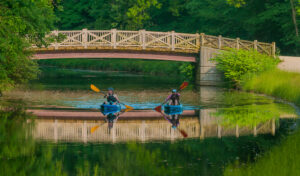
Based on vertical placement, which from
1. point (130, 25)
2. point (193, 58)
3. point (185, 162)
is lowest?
point (185, 162)

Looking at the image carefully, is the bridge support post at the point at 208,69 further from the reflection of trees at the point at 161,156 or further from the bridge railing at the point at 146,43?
the reflection of trees at the point at 161,156

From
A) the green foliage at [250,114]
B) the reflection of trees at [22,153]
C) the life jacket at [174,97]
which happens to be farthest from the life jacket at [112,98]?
the reflection of trees at [22,153]

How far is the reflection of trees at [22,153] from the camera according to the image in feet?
39.3

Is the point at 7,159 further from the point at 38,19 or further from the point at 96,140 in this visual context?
the point at 38,19

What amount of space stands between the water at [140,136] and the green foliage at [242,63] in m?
5.65

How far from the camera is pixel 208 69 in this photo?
1535 inches

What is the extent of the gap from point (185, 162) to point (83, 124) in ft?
23.9

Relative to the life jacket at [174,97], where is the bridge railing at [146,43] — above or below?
above

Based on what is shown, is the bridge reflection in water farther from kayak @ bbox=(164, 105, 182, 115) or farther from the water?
kayak @ bbox=(164, 105, 182, 115)

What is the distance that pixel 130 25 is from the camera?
5981 centimetres

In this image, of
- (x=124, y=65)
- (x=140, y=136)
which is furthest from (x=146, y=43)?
(x=140, y=136)

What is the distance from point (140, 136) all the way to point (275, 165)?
226 inches

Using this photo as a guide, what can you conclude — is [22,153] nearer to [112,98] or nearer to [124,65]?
[112,98]

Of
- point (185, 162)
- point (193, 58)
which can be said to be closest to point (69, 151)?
point (185, 162)
